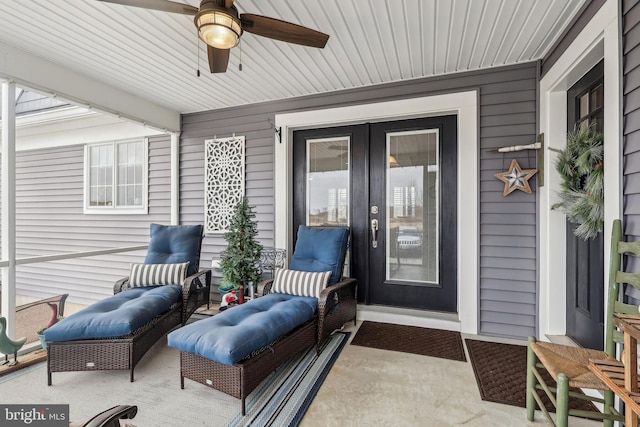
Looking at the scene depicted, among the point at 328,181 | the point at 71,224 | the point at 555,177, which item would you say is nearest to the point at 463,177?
the point at 555,177

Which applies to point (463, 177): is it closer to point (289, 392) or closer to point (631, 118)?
point (631, 118)

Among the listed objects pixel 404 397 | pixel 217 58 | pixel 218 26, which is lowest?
pixel 404 397

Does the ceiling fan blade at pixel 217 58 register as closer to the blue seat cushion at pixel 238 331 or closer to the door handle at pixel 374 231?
the blue seat cushion at pixel 238 331

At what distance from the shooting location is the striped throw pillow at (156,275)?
3.14 meters

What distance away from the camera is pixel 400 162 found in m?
3.50

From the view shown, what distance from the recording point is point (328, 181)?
3.83 metres

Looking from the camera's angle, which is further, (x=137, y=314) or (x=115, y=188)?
(x=115, y=188)

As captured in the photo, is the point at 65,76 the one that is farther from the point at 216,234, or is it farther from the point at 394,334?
the point at 394,334

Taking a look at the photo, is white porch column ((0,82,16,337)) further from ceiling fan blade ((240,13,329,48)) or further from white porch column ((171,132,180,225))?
ceiling fan blade ((240,13,329,48))

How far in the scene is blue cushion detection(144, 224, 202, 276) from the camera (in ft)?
11.1

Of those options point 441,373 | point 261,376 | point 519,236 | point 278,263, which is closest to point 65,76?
point 278,263

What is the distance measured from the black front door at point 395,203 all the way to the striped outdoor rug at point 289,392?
1.21 m

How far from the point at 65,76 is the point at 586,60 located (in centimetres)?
457

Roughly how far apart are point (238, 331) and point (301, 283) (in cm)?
106
